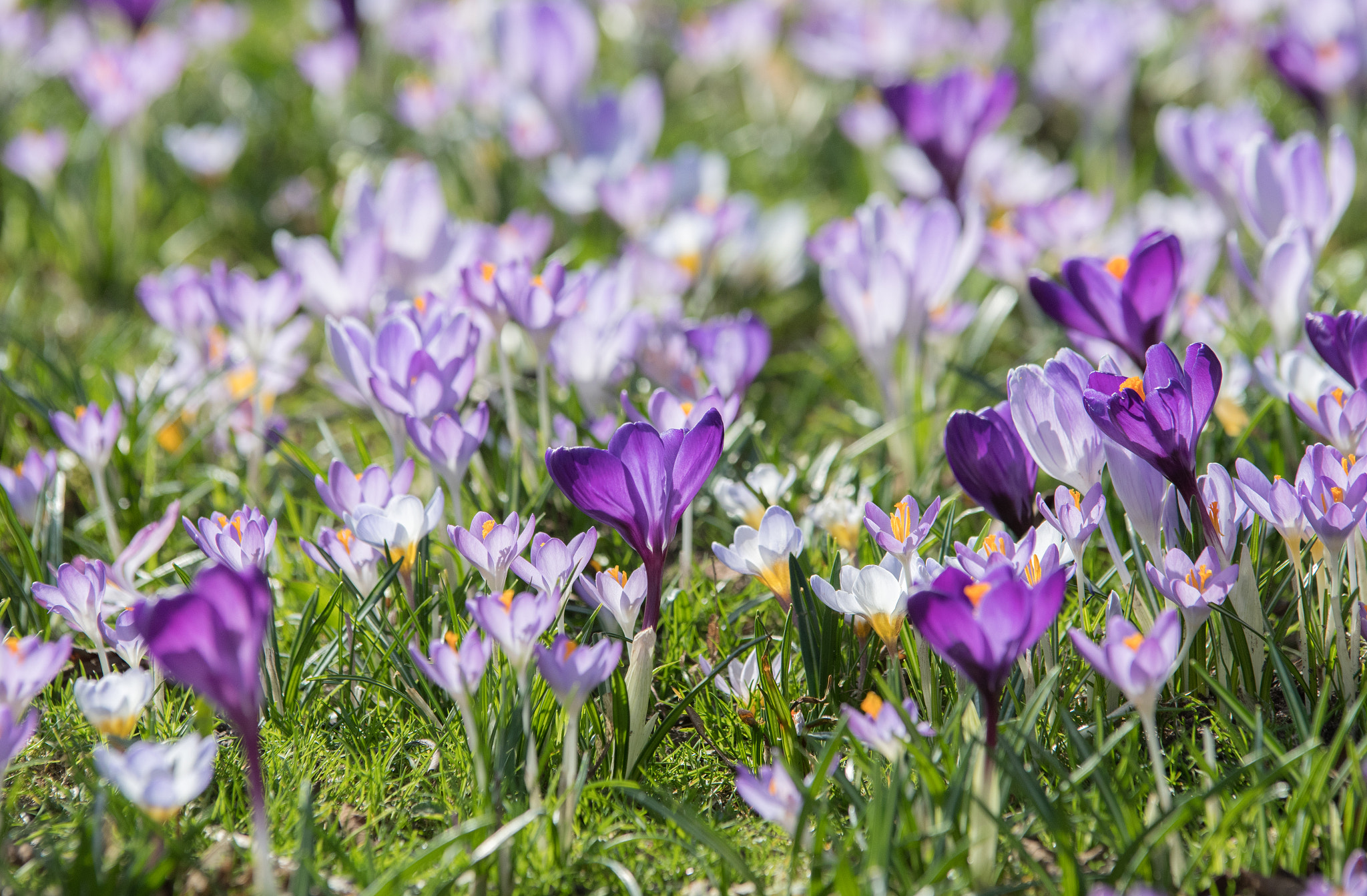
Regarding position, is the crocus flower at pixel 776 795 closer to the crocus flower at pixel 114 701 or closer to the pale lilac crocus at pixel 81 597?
the crocus flower at pixel 114 701

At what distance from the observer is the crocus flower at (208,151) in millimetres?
3346

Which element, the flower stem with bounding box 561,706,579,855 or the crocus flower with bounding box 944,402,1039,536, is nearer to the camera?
the flower stem with bounding box 561,706,579,855

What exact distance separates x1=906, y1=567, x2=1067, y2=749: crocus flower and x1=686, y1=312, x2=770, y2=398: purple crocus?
2.57 feet

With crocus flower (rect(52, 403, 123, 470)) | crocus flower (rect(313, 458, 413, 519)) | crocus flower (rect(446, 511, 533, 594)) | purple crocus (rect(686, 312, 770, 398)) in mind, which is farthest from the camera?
purple crocus (rect(686, 312, 770, 398))

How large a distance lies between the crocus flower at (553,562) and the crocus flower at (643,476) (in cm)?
4

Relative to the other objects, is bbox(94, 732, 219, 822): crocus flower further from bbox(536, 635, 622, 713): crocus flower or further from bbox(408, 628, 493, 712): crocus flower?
bbox(536, 635, 622, 713): crocus flower

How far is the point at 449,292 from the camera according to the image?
87.5 inches

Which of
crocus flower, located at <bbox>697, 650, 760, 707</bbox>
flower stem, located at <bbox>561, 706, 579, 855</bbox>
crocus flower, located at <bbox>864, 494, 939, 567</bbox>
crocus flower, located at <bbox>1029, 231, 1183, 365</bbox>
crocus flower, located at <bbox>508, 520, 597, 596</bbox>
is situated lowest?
crocus flower, located at <bbox>697, 650, 760, 707</bbox>

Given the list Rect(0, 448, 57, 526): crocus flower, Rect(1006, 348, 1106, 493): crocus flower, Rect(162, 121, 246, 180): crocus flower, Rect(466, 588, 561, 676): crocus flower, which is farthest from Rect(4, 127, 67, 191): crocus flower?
Rect(1006, 348, 1106, 493): crocus flower

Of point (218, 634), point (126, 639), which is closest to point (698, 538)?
point (126, 639)

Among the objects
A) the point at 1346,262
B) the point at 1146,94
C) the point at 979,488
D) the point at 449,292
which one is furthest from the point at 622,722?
the point at 1146,94

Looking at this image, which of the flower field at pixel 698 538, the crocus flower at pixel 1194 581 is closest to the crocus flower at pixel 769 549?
the flower field at pixel 698 538

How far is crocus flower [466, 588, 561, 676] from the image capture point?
125 centimetres

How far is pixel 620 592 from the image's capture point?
4.72 ft
